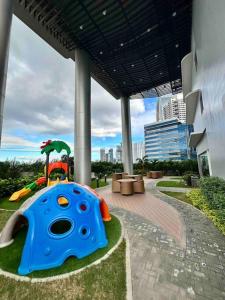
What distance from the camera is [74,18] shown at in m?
10.5

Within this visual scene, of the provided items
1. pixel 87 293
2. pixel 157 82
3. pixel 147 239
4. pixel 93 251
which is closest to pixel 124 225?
pixel 147 239

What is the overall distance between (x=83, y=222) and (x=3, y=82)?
672cm

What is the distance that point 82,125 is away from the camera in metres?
12.2

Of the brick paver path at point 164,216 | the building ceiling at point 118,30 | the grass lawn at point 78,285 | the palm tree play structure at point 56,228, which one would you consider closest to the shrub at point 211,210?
the brick paver path at point 164,216

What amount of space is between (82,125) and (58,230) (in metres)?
9.04

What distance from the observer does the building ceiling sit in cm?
986

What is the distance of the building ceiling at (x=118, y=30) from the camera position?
9.86 metres

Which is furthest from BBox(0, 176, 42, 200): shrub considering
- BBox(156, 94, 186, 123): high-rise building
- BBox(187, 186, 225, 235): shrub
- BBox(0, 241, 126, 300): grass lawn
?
BBox(156, 94, 186, 123): high-rise building

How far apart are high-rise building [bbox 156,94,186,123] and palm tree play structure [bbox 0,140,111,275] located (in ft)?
342

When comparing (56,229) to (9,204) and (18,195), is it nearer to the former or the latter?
(9,204)

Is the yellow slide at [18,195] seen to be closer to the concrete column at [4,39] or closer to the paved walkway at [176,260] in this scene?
the concrete column at [4,39]

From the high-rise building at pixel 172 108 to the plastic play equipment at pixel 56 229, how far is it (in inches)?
4104

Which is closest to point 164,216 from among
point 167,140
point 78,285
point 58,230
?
point 58,230

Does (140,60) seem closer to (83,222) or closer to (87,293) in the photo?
(83,222)
